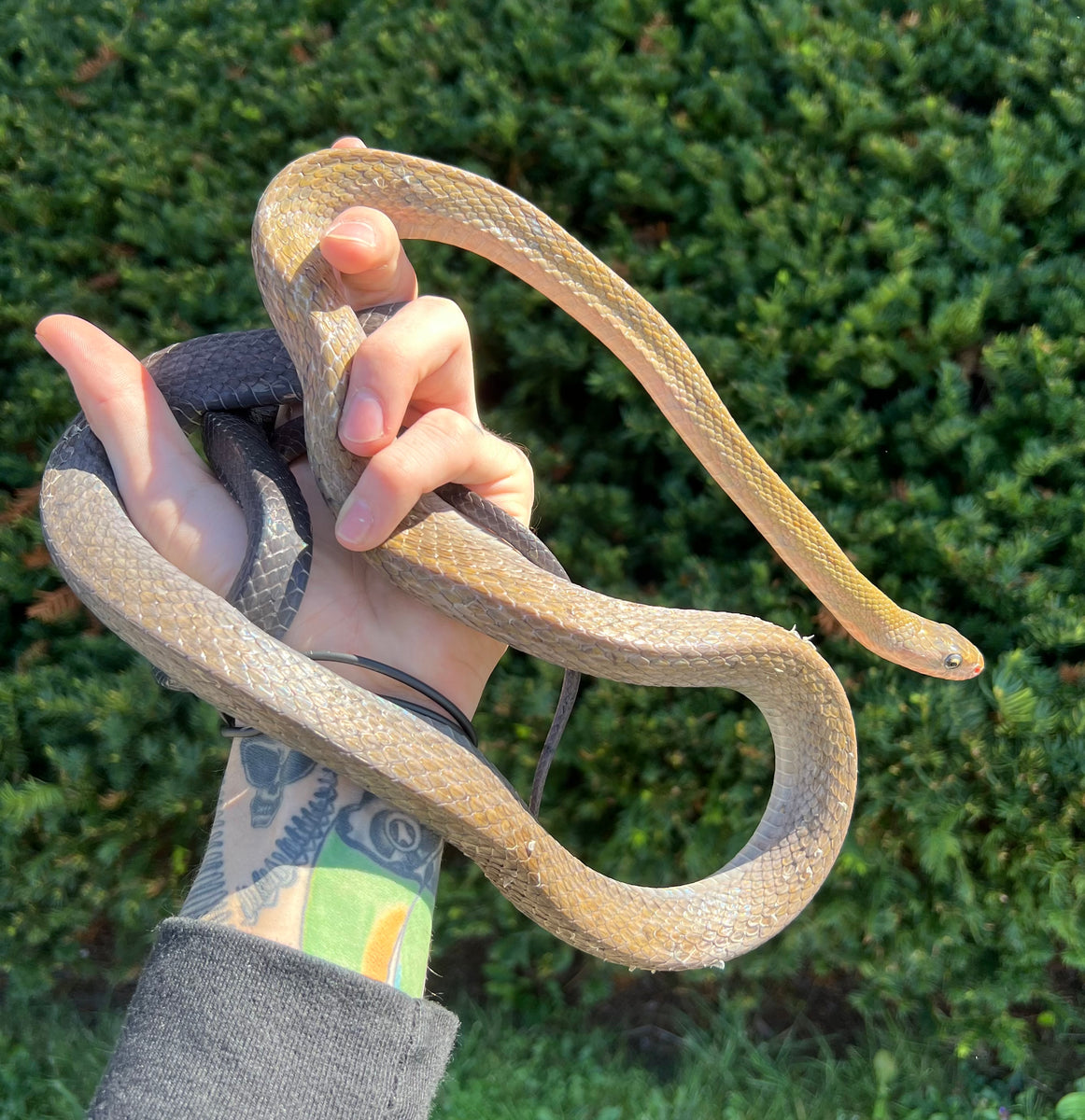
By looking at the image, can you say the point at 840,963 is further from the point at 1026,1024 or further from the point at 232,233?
the point at 232,233

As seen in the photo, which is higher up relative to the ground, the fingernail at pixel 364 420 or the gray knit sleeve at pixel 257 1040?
the fingernail at pixel 364 420

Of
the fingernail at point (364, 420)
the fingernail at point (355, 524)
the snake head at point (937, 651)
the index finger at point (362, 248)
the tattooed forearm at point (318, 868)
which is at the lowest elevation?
the tattooed forearm at point (318, 868)

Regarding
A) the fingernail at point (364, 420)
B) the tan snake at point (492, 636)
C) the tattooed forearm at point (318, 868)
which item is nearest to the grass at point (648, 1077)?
the tan snake at point (492, 636)

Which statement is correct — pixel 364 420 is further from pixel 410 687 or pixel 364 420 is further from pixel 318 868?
pixel 318 868

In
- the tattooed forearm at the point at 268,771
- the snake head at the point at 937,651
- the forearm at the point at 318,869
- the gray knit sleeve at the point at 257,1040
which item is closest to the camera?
the gray knit sleeve at the point at 257,1040

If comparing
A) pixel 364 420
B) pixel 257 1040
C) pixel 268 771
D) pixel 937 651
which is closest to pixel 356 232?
pixel 364 420

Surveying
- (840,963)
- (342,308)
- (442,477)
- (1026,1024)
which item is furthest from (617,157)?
(1026,1024)

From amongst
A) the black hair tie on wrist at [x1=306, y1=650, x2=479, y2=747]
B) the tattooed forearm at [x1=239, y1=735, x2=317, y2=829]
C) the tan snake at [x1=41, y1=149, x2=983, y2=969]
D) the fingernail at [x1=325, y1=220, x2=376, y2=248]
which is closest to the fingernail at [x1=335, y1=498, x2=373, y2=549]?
the tan snake at [x1=41, y1=149, x2=983, y2=969]

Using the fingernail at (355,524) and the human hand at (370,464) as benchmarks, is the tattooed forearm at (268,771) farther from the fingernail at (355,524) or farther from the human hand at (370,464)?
the fingernail at (355,524)
